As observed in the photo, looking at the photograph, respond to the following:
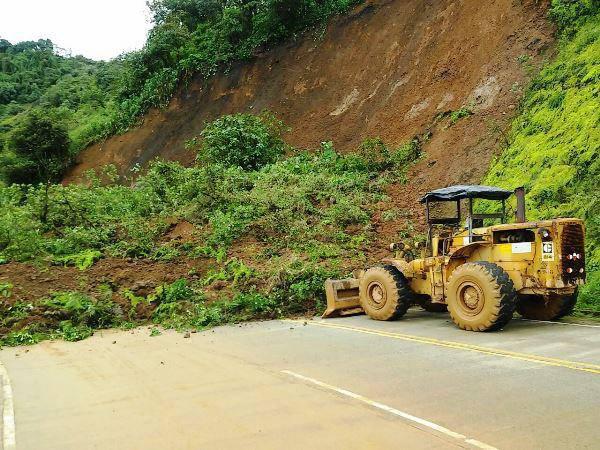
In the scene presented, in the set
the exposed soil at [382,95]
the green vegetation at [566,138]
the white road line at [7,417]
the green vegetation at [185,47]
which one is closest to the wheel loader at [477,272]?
the green vegetation at [566,138]

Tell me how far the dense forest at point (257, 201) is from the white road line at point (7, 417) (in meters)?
Answer: 3.36

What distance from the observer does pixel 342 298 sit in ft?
38.4

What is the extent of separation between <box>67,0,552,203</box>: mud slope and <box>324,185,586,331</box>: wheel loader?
752cm

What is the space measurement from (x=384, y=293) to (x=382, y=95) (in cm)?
1574

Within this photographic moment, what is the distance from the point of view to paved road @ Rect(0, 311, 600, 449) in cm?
466

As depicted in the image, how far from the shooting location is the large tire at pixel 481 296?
27.7ft

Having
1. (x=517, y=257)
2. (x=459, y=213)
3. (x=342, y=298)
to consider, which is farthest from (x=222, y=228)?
(x=517, y=257)

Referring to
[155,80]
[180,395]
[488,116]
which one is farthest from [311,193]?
[155,80]

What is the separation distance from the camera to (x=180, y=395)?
616 cm

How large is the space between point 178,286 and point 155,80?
25008 mm

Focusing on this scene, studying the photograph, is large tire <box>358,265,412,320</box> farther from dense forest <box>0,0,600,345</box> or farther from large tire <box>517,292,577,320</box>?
large tire <box>517,292,577,320</box>

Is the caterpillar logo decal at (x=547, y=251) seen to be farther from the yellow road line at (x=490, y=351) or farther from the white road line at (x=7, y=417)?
the white road line at (x=7, y=417)

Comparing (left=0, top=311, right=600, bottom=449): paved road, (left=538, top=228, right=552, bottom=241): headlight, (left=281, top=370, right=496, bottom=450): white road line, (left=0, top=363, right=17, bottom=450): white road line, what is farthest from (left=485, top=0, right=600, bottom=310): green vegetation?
(left=0, top=363, right=17, bottom=450): white road line

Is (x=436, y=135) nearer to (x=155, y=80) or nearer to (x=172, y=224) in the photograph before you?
(x=172, y=224)
